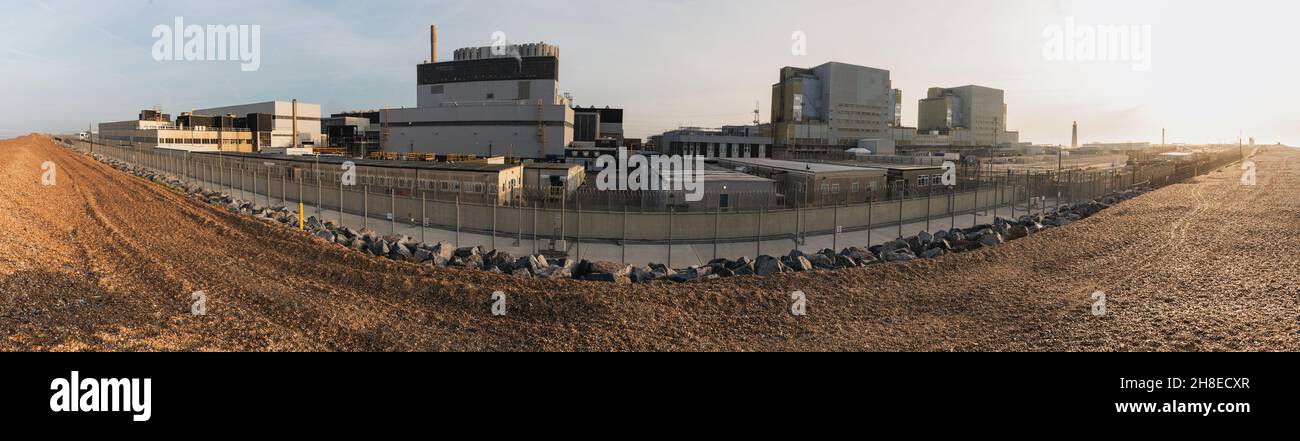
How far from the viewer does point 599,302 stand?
366 inches

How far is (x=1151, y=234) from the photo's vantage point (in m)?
17.5

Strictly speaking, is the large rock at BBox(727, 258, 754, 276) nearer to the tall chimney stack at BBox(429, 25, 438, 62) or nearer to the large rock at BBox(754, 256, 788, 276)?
the large rock at BBox(754, 256, 788, 276)

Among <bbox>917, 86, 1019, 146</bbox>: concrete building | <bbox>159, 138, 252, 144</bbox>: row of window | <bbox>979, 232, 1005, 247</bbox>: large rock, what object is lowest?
<bbox>979, 232, 1005, 247</bbox>: large rock

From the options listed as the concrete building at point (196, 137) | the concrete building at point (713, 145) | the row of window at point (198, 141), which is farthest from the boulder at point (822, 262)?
the row of window at point (198, 141)

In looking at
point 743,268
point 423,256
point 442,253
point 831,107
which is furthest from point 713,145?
point 423,256

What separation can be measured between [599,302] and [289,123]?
10008 cm

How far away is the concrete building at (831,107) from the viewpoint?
287 ft

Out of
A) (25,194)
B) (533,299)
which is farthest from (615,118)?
(533,299)

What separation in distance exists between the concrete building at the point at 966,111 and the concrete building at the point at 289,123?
9942 cm

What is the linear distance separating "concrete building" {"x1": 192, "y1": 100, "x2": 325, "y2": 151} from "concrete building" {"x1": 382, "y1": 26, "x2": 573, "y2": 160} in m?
21.8

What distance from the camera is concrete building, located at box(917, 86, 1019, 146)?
114438 mm

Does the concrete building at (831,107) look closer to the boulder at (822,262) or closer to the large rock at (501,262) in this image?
the boulder at (822,262)

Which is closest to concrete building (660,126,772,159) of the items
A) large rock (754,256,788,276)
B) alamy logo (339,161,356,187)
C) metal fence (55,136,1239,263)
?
alamy logo (339,161,356,187)
